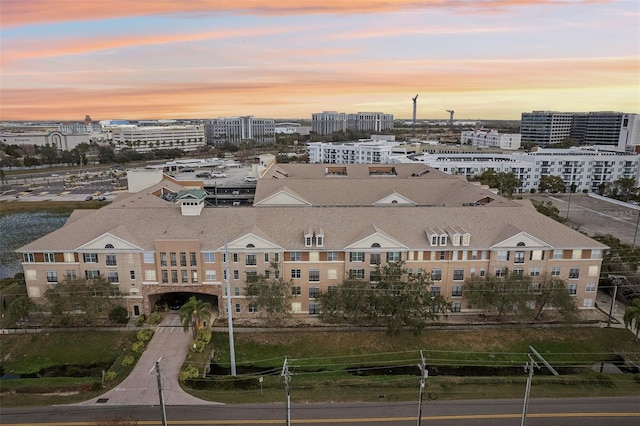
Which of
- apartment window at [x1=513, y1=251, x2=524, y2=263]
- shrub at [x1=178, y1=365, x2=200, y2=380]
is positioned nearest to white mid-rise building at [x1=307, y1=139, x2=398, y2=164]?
apartment window at [x1=513, y1=251, x2=524, y2=263]

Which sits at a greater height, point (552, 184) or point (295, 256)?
point (295, 256)

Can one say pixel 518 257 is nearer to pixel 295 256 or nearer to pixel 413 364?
pixel 413 364

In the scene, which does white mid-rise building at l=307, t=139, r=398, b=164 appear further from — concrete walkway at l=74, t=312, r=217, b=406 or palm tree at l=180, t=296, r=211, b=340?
concrete walkway at l=74, t=312, r=217, b=406

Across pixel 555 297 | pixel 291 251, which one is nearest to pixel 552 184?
pixel 555 297

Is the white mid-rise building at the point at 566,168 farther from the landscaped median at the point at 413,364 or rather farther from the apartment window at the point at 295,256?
the apartment window at the point at 295,256

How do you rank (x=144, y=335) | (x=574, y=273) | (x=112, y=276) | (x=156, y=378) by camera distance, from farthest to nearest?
(x=574, y=273), (x=112, y=276), (x=144, y=335), (x=156, y=378)

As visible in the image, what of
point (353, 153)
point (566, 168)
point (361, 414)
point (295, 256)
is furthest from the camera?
point (353, 153)

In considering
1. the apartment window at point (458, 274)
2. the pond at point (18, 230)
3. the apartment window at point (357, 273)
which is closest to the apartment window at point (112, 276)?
the apartment window at point (357, 273)
